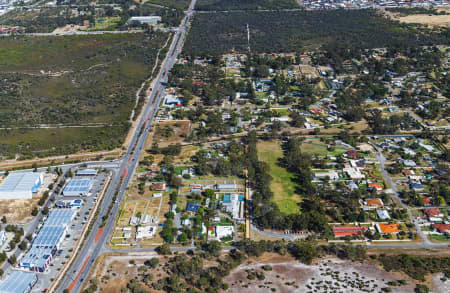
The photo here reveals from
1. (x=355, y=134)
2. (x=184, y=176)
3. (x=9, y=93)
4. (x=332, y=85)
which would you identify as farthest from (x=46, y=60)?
(x=355, y=134)

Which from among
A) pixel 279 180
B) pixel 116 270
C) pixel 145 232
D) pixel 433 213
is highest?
pixel 279 180

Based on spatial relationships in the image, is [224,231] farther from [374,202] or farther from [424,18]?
[424,18]

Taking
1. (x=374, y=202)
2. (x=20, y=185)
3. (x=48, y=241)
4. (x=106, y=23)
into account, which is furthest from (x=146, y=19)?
(x=374, y=202)

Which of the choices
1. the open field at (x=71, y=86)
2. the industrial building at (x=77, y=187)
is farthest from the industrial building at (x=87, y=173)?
the open field at (x=71, y=86)

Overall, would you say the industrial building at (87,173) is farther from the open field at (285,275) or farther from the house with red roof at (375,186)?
the house with red roof at (375,186)

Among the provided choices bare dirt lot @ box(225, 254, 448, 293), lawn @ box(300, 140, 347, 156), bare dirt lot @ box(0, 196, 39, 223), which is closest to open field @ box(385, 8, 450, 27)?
lawn @ box(300, 140, 347, 156)

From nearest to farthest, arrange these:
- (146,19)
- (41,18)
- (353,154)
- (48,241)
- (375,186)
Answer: (48,241) < (375,186) < (353,154) < (146,19) < (41,18)

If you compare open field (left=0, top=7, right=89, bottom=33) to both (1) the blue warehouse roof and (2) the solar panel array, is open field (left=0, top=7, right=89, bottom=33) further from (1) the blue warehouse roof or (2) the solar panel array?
(2) the solar panel array
